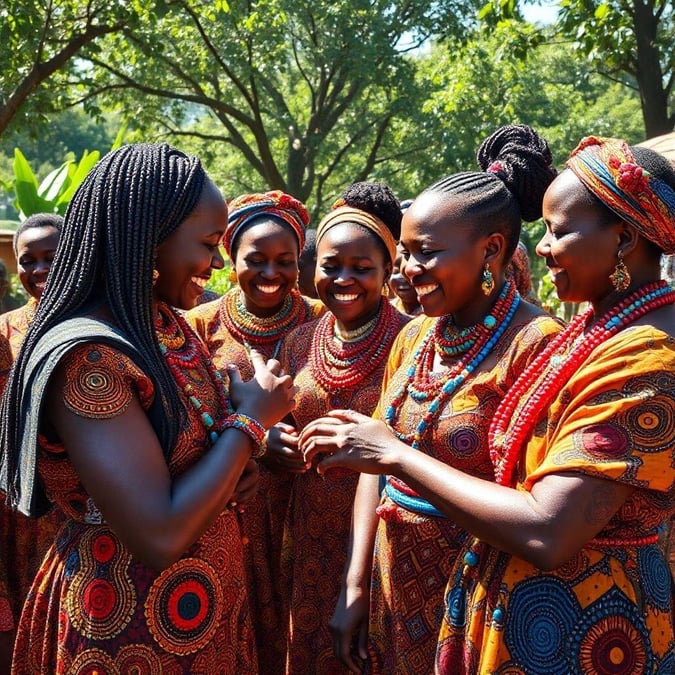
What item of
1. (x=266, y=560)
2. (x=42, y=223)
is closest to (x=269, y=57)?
(x=42, y=223)

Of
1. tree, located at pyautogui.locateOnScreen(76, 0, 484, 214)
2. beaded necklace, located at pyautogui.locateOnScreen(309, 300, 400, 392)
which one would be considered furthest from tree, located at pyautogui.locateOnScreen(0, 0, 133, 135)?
beaded necklace, located at pyautogui.locateOnScreen(309, 300, 400, 392)

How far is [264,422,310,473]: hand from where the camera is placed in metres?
3.54

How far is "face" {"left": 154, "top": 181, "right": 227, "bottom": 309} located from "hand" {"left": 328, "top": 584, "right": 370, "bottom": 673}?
1.20 metres

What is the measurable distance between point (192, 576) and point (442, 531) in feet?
2.60

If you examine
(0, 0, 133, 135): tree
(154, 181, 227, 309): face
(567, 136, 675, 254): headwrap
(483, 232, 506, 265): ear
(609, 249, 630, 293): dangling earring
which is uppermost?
(0, 0, 133, 135): tree

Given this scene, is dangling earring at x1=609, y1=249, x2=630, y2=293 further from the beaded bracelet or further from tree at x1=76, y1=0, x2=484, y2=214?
tree at x1=76, y1=0, x2=484, y2=214

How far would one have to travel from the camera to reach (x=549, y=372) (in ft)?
7.92

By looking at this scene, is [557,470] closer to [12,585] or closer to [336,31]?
[12,585]

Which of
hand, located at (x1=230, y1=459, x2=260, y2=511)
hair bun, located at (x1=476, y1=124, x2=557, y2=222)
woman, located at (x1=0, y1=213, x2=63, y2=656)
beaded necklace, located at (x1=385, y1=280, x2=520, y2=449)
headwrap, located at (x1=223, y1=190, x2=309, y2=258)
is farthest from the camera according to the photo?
headwrap, located at (x1=223, y1=190, x2=309, y2=258)

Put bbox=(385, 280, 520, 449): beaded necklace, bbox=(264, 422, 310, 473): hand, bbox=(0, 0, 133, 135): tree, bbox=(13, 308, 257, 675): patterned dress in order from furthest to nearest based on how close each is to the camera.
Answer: bbox=(0, 0, 133, 135): tree, bbox=(264, 422, 310, 473): hand, bbox=(385, 280, 520, 449): beaded necklace, bbox=(13, 308, 257, 675): patterned dress

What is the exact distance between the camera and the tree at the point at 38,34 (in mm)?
9375

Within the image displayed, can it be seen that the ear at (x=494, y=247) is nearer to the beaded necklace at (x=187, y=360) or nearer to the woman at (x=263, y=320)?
the beaded necklace at (x=187, y=360)

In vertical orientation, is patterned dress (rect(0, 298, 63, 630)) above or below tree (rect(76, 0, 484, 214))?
below

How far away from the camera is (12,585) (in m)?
4.26
